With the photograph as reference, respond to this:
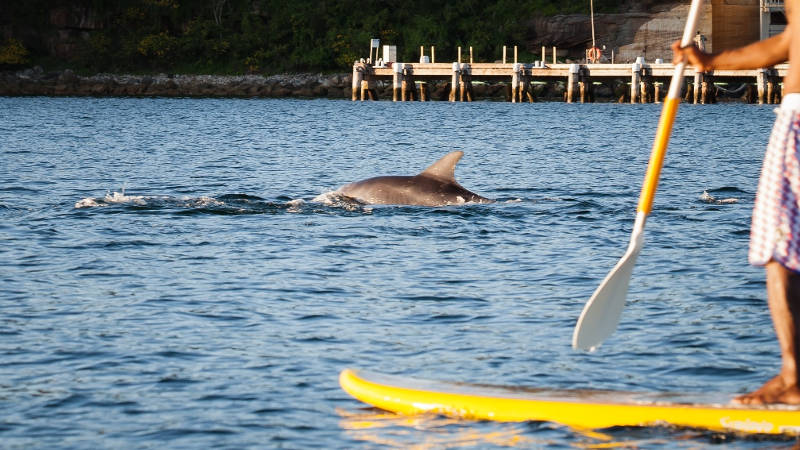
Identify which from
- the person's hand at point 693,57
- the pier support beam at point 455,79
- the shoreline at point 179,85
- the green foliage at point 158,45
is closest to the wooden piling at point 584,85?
the pier support beam at point 455,79

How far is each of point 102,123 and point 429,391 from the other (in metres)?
49.3

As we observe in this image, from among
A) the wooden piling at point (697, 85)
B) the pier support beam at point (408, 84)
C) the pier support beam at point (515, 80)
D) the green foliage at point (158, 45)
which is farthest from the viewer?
the green foliage at point (158, 45)

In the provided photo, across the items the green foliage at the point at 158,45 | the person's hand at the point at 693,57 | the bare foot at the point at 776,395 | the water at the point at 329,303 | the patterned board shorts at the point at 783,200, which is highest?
the green foliage at the point at 158,45

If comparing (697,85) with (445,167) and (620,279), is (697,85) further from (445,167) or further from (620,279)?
(620,279)

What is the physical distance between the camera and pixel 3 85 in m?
98.7

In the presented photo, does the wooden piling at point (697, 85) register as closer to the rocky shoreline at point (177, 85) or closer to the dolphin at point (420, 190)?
the rocky shoreline at point (177, 85)

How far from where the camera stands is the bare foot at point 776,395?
7.40m

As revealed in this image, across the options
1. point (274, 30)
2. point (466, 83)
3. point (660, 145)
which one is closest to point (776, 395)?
point (660, 145)

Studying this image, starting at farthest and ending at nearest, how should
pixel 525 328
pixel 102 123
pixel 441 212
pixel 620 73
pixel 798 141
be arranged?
pixel 620 73
pixel 102 123
pixel 441 212
pixel 525 328
pixel 798 141

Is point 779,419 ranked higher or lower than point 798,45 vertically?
lower

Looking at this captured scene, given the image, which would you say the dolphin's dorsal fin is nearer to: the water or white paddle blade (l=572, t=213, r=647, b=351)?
the water

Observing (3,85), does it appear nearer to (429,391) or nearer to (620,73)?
A: (620,73)

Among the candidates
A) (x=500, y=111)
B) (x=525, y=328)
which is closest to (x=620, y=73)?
(x=500, y=111)

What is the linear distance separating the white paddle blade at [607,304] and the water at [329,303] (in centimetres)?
64
